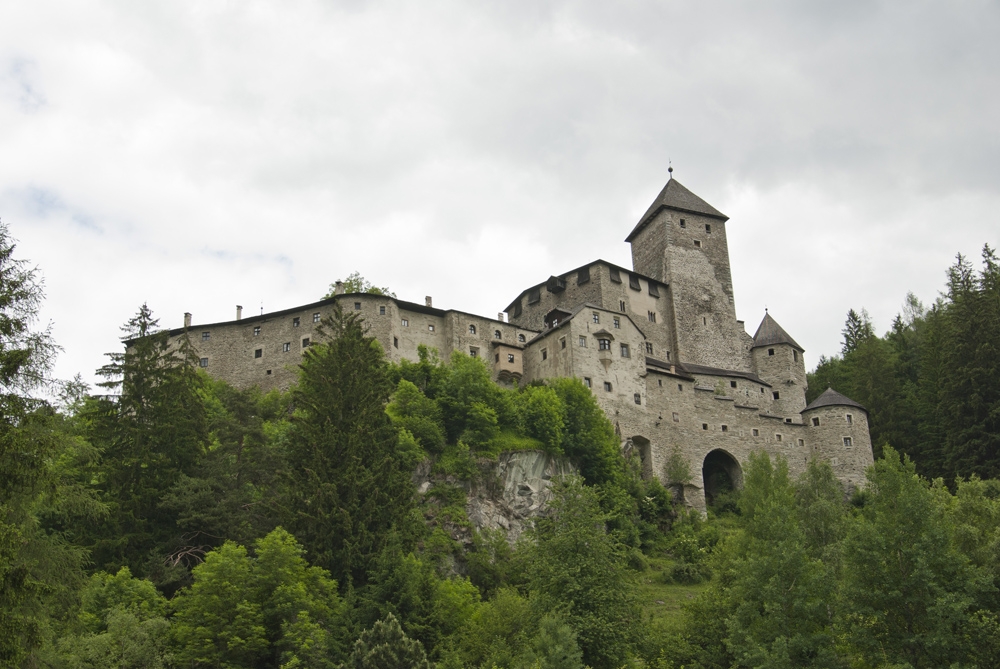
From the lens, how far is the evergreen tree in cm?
3472

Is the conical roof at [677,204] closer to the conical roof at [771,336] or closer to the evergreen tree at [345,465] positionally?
the conical roof at [771,336]

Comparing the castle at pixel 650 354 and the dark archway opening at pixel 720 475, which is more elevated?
the castle at pixel 650 354

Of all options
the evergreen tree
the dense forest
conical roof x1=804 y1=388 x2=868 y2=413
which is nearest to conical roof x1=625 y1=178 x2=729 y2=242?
conical roof x1=804 y1=388 x2=868 y2=413

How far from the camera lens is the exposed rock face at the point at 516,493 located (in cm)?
4666

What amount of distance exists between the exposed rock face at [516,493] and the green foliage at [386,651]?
17672mm

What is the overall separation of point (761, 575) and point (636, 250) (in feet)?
157

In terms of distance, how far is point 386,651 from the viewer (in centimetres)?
2719

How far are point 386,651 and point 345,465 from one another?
35.6 ft

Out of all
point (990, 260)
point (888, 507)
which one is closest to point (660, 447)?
point (990, 260)

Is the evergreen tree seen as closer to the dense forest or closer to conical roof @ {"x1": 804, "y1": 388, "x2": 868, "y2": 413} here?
the dense forest

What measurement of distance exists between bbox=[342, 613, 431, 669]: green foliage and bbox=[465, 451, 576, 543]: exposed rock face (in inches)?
696

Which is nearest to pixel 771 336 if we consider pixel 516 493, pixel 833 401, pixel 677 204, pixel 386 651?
pixel 833 401

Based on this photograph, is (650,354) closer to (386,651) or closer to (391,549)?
(391,549)

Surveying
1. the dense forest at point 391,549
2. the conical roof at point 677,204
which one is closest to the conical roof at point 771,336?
the conical roof at point 677,204
